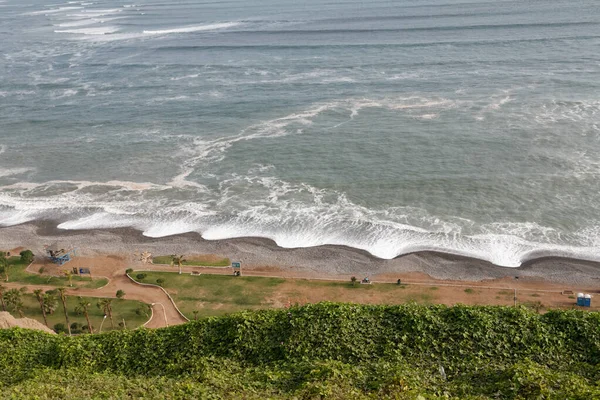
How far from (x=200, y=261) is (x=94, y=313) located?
45.2 ft

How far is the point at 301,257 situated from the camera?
6147 cm

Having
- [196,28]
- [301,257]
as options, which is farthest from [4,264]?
[196,28]

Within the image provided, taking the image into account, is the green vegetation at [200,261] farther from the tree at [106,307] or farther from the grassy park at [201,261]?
the tree at [106,307]

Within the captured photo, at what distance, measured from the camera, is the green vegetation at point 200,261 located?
60.8 meters

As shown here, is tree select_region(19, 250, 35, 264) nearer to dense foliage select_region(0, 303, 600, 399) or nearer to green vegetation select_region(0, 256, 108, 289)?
green vegetation select_region(0, 256, 108, 289)

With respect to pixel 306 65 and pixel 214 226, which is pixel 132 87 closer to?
pixel 306 65

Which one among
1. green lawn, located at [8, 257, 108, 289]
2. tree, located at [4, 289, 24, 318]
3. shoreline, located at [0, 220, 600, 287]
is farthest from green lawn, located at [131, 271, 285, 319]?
tree, located at [4, 289, 24, 318]

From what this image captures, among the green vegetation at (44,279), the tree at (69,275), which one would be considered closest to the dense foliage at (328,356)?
the tree at (69,275)

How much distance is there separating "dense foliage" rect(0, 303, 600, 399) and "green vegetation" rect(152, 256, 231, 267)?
85.4 ft

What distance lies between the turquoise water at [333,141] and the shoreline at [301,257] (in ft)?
5.80

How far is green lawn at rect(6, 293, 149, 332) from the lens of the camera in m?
50.4

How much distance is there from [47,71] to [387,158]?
102 metres

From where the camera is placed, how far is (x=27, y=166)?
8650cm

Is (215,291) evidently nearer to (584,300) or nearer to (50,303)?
→ (50,303)
